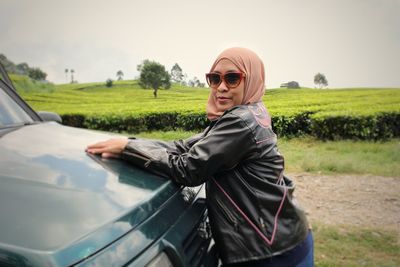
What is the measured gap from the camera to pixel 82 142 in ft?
6.59

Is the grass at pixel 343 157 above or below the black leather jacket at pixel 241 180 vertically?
below

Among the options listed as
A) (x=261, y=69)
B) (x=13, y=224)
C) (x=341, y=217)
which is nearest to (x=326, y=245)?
(x=341, y=217)

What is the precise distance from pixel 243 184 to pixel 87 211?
27.4 inches

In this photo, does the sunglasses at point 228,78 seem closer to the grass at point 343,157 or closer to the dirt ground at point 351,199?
the dirt ground at point 351,199

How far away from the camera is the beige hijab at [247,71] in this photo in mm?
1827

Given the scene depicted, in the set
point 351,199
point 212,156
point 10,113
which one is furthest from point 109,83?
point 212,156

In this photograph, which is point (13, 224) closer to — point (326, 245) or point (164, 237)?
point (164, 237)

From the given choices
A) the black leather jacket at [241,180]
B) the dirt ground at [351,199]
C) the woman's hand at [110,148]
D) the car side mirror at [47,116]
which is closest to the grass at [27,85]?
the dirt ground at [351,199]

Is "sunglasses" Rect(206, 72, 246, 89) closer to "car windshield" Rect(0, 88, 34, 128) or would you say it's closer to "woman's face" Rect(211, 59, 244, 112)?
"woman's face" Rect(211, 59, 244, 112)

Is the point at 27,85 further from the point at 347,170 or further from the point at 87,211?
the point at 87,211

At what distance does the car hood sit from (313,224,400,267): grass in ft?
7.91

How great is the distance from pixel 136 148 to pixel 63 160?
33 centimetres

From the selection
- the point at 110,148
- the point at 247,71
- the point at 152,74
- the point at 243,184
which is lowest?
the point at 243,184

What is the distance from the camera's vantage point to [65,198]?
47.6 inches
